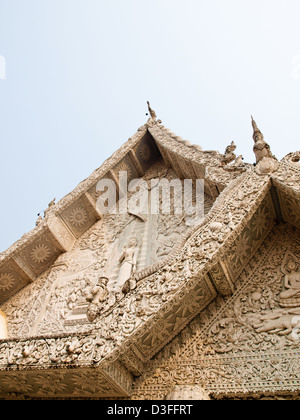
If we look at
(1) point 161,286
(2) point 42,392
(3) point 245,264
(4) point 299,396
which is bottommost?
(4) point 299,396

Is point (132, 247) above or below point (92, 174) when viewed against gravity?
below

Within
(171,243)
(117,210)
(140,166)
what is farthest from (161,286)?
(140,166)

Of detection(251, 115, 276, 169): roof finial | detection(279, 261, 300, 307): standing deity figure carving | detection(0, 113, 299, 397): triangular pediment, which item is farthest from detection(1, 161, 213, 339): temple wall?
detection(279, 261, 300, 307): standing deity figure carving

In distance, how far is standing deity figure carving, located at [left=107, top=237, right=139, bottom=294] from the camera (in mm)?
5120

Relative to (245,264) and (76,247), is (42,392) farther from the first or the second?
(76,247)

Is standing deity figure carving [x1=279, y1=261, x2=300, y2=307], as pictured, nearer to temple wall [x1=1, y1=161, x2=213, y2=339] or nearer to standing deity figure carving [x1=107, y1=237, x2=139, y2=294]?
temple wall [x1=1, y1=161, x2=213, y2=339]

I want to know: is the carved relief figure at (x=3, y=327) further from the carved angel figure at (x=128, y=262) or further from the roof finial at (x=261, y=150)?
the roof finial at (x=261, y=150)


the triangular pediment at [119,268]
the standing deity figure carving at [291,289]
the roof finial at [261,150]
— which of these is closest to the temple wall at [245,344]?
the standing deity figure carving at [291,289]

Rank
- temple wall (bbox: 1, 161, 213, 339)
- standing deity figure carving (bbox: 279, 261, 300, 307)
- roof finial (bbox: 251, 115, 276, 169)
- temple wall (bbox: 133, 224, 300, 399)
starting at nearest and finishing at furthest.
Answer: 1. temple wall (bbox: 133, 224, 300, 399)
2. standing deity figure carving (bbox: 279, 261, 300, 307)
3. roof finial (bbox: 251, 115, 276, 169)
4. temple wall (bbox: 1, 161, 213, 339)

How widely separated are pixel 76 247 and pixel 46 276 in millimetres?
824

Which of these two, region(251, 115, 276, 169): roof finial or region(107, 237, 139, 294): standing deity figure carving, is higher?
region(251, 115, 276, 169): roof finial

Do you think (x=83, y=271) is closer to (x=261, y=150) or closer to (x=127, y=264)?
(x=127, y=264)

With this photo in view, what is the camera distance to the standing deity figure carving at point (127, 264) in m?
5.12

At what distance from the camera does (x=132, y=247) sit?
5832 mm
